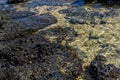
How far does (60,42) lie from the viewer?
7.84 metres

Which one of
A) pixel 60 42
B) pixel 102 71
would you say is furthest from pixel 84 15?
pixel 102 71

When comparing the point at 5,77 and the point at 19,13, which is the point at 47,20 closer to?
the point at 19,13

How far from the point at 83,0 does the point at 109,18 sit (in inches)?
96.4

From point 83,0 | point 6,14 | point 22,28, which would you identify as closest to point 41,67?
point 22,28

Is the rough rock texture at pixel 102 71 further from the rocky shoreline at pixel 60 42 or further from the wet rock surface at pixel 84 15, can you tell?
the wet rock surface at pixel 84 15

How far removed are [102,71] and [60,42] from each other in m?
1.94

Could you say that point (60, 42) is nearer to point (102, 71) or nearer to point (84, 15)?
point (102, 71)

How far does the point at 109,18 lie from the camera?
30.8 ft

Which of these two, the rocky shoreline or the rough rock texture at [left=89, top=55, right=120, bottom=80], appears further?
the rocky shoreline

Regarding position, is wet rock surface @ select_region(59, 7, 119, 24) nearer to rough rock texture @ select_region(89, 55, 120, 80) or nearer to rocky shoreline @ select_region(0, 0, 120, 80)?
rocky shoreline @ select_region(0, 0, 120, 80)

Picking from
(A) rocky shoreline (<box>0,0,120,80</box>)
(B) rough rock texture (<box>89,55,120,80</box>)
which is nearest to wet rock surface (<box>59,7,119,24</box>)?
(A) rocky shoreline (<box>0,0,120,80</box>)

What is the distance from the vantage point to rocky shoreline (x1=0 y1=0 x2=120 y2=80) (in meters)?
6.29

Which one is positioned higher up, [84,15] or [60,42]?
[84,15]

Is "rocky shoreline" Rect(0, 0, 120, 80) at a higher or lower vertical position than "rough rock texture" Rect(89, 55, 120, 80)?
higher
